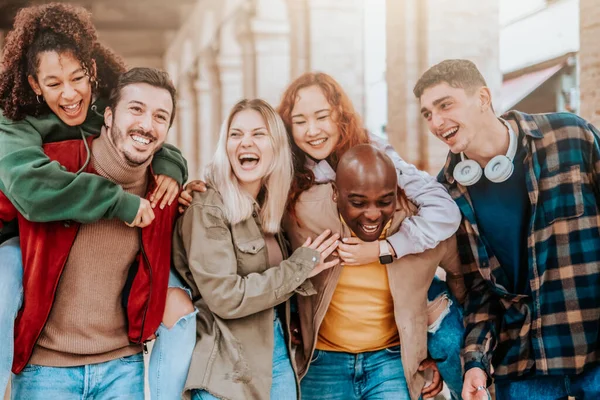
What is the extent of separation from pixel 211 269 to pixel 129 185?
1.46 ft

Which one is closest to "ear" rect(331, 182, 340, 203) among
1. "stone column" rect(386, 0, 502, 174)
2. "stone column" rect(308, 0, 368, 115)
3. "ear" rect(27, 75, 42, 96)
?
"ear" rect(27, 75, 42, 96)

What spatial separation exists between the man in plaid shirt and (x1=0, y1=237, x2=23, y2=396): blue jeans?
1591 millimetres

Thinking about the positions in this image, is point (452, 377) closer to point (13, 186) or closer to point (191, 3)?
point (13, 186)

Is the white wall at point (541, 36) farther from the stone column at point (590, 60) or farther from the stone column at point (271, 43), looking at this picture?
the stone column at point (590, 60)

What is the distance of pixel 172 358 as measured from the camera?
2.34 metres

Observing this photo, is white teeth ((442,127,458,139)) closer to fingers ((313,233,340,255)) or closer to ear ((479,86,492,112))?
ear ((479,86,492,112))

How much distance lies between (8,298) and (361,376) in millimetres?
1277

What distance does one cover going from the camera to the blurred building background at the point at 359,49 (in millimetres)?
4277

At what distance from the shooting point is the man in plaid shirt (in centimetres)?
243

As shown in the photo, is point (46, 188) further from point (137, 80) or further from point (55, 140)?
point (137, 80)

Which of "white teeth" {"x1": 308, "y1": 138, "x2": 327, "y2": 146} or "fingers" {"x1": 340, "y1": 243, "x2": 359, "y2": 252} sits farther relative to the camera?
"white teeth" {"x1": 308, "y1": 138, "x2": 327, "y2": 146}

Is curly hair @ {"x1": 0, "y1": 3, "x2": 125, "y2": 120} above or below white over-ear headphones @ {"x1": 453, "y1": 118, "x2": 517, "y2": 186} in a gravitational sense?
above

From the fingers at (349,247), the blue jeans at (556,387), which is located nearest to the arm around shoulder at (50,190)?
the fingers at (349,247)

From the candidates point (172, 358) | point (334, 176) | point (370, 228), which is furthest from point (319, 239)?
point (172, 358)
